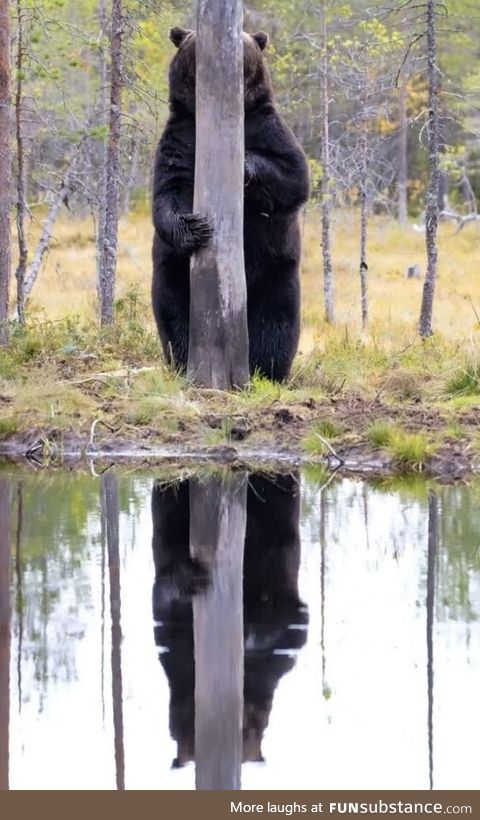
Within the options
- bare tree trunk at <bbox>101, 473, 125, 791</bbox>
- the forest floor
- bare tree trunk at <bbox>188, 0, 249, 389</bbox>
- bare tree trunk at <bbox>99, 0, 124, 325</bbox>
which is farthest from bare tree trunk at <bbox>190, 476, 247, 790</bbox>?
bare tree trunk at <bbox>99, 0, 124, 325</bbox>

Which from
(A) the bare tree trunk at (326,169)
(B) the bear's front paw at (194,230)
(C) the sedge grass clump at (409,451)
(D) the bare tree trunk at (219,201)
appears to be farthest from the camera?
(A) the bare tree trunk at (326,169)

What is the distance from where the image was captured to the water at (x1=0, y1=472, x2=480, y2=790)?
481 cm

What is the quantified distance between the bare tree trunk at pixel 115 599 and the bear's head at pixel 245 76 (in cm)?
350

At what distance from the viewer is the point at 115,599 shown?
22.1ft

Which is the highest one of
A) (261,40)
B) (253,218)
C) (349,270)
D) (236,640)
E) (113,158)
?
(349,270)

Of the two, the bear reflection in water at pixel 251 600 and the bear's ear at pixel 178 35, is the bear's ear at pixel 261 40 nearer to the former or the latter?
the bear's ear at pixel 178 35

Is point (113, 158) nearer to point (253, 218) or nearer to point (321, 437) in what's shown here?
point (253, 218)

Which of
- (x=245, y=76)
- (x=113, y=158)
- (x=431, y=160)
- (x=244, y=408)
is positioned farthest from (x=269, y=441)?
(x=431, y=160)

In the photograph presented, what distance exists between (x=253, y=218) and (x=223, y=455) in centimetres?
246

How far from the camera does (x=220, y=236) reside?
38.4 feet

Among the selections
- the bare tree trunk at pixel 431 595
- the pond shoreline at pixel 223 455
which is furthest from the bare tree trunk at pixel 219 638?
the pond shoreline at pixel 223 455

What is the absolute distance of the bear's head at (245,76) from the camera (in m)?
11.8

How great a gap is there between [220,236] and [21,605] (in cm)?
569

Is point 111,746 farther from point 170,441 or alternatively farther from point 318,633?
point 170,441
